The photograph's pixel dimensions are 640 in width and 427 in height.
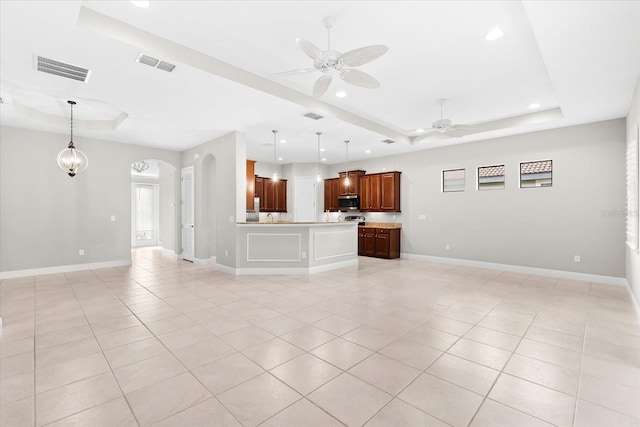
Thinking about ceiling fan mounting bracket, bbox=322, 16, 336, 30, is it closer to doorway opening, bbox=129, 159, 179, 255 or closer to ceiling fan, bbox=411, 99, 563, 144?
ceiling fan, bbox=411, 99, 563, 144

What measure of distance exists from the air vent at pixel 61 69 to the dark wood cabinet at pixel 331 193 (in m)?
7.12

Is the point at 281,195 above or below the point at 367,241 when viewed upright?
above

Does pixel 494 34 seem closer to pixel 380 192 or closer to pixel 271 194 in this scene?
pixel 380 192

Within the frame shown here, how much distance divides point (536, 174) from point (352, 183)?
478cm

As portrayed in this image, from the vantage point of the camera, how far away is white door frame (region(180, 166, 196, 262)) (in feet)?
25.1

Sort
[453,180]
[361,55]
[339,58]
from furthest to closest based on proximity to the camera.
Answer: [453,180]
[339,58]
[361,55]

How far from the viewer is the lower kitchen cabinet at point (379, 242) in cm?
809

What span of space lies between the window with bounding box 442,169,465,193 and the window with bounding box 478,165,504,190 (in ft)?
1.41

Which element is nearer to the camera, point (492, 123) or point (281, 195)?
point (492, 123)

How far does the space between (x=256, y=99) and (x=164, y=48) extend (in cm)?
141

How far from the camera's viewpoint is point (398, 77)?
13.5 ft

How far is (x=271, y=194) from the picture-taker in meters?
10.3

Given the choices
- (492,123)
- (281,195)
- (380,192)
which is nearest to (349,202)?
(380,192)

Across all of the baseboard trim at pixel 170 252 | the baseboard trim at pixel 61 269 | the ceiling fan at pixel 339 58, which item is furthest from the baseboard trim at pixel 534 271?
the baseboard trim at pixel 61 269
